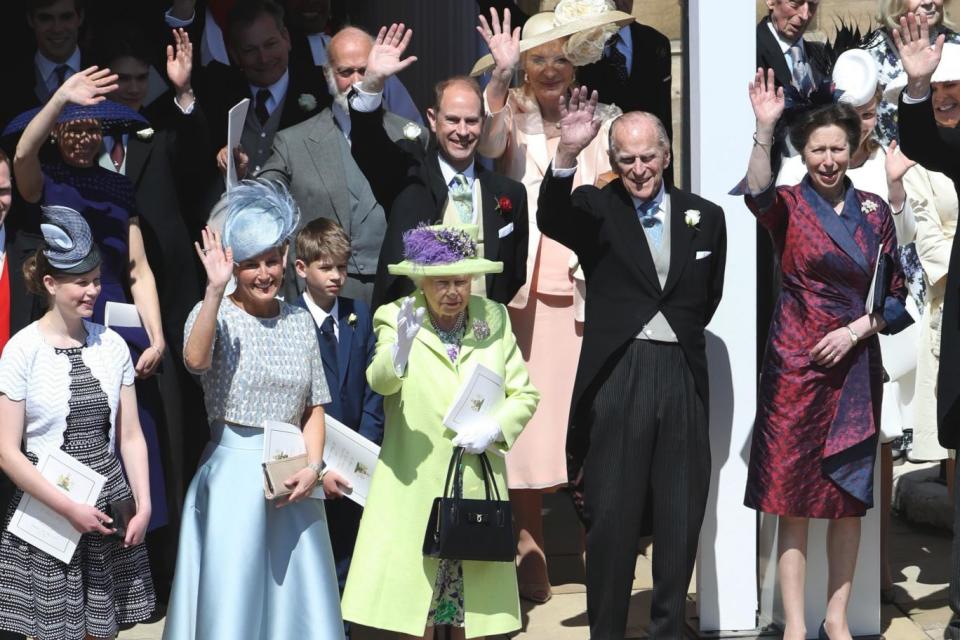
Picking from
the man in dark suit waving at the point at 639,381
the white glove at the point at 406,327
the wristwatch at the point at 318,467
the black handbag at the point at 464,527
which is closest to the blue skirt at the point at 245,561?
the wristwatch at the point at 318,467

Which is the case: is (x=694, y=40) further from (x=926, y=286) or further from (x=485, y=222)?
(x=926, y=286)

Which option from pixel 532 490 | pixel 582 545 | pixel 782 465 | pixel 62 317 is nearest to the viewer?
pixel 62 317

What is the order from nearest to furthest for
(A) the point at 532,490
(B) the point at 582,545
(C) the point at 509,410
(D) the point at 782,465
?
(C) the point at 509,410, (D) the point at 782,465, (A) the point at 532,490, (B) the point at 582,545

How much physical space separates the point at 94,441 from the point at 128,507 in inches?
9.9

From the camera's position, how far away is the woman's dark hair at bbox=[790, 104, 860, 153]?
6039 millimetres

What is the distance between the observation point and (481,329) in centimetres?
566

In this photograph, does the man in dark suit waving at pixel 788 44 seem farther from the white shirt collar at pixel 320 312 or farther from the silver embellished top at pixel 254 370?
the silver embellished top at pixel 254 370

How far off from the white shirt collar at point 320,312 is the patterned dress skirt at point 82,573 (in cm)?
96

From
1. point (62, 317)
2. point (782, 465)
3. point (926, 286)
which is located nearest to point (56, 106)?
point (62, 317)

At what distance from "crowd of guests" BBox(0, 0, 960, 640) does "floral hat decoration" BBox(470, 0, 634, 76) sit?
0.02 m

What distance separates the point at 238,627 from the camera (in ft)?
17.3

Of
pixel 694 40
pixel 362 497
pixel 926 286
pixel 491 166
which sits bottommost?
pixel 362 497

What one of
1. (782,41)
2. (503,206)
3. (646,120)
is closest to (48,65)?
(503,206)

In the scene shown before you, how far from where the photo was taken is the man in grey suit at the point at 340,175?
21.0ft
